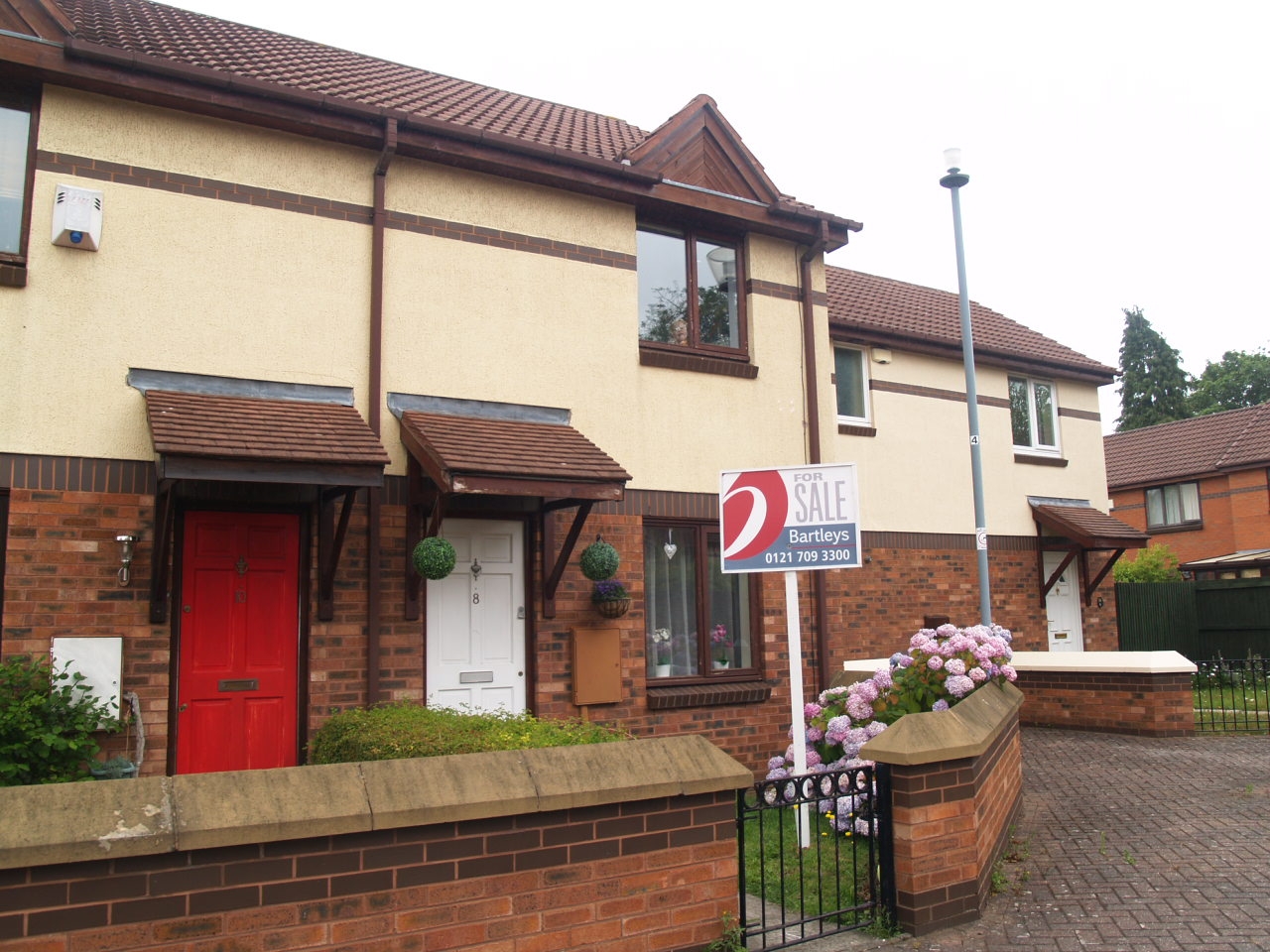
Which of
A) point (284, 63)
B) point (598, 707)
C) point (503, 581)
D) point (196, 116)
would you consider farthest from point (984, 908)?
point (284, 63)

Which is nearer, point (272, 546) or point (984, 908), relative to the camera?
point (984, 908)

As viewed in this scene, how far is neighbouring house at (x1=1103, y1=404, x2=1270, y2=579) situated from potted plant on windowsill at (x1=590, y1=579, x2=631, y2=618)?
20265mm

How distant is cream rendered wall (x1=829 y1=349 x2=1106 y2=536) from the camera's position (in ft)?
46.6

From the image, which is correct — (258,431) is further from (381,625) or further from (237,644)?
(381,625)

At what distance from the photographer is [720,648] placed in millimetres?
9922

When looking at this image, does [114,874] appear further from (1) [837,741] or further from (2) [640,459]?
(2) [640,459]

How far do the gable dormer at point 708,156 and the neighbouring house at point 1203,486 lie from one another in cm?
1880

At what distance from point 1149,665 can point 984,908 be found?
726 cm

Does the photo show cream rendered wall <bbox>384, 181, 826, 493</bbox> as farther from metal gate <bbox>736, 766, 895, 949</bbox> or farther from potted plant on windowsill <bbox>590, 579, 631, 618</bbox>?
metal gate <bbox>736, 766, 895, 949</bbox>

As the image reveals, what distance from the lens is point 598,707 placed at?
28.8ft

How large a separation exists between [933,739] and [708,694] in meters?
4.10

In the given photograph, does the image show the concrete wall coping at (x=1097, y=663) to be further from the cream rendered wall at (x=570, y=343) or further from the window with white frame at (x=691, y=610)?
the cream rendered wall at (x=570, y=343)

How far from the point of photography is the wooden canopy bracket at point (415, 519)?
7914 millimetres

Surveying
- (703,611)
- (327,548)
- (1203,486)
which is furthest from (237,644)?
(1203,486)
